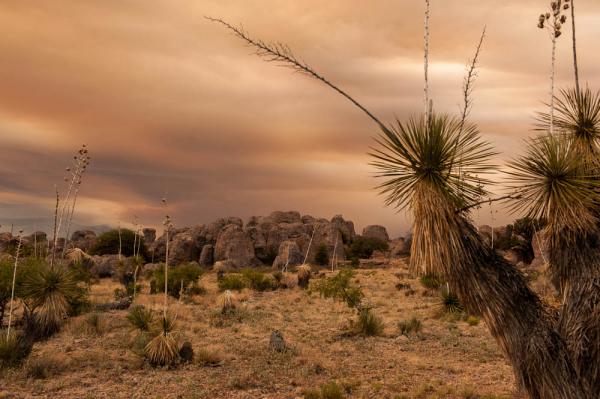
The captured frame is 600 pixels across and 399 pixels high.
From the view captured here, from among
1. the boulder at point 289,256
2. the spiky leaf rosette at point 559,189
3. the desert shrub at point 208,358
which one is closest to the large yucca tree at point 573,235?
the spiky leaf rosette at point 559,189

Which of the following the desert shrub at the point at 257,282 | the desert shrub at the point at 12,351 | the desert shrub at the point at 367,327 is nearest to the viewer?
the desert shrub at the point at 12,351

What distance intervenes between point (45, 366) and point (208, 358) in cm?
410

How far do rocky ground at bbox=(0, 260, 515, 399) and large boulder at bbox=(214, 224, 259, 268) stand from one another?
43099 millimetres

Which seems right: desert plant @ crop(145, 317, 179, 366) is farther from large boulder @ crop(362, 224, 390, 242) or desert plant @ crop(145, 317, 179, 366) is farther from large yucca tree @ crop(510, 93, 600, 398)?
large boulder @ crop(362, 224, 390, 242)

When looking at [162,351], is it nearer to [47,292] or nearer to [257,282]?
[47,292]

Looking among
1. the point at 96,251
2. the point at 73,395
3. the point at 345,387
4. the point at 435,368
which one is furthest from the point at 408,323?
the point at 96,251

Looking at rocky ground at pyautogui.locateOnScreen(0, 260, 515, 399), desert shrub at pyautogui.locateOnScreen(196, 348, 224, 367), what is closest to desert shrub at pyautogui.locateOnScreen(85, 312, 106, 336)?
rocky ground at pyautogui.locateOnScreen(0, 260, 515, 399)

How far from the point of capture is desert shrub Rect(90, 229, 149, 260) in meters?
66.5

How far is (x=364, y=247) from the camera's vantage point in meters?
77.3

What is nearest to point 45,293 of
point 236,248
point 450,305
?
point 450,305

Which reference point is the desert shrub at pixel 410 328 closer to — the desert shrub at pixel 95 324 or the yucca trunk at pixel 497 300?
the desert shrub at pixel 95 324

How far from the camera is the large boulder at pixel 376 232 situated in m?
95.9

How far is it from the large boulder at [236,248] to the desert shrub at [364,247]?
15.3 m

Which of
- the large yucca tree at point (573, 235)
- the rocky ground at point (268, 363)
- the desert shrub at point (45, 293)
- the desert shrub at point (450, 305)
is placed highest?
the large yucca tree at point (573, 235)
